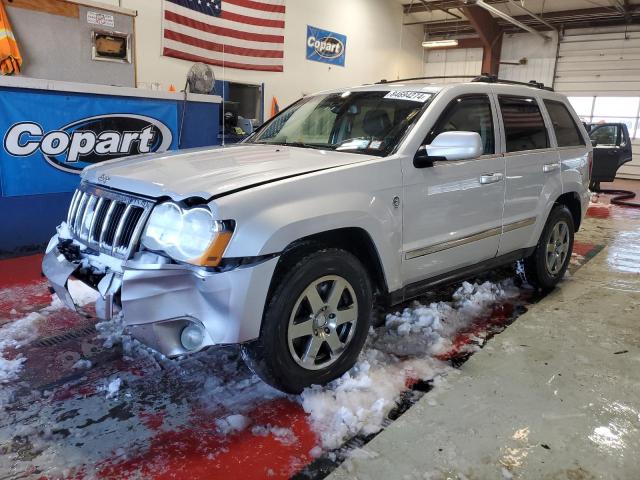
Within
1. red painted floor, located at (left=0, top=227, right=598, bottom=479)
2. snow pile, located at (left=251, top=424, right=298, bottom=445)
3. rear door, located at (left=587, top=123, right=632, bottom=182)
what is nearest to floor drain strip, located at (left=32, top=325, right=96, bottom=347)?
red painted floor, located at (left=0, top=227, right=598, bottom=479)

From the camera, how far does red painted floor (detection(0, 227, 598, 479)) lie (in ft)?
6.76

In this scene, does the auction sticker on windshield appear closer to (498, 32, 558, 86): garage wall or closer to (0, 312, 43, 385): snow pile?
(0, 312, 43, 385): snow pile

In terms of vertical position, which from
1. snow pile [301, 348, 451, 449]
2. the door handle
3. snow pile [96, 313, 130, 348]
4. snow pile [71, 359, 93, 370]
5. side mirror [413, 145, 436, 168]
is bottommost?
snow pile [71, 359, 93, 370]

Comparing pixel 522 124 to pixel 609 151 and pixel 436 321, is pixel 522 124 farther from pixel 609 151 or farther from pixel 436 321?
pixel 609 151

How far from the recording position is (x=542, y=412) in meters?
2.50

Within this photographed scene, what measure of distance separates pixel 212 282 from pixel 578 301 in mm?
3359

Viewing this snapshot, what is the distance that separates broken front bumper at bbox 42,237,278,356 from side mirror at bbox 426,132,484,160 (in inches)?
48.9

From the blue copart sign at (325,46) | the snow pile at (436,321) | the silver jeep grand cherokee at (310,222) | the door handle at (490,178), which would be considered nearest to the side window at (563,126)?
the silver jeep grand cherokee at (310,222)

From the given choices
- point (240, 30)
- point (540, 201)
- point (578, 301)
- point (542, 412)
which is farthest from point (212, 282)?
point (240, 30)

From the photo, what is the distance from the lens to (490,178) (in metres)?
3.33

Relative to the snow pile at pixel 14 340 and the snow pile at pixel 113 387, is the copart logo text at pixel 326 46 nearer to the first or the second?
the snow pile at pixel 14 340

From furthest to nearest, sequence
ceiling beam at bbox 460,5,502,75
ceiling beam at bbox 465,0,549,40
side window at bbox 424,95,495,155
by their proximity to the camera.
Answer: ceiling beam at bbox 460,5,502,75 < ceiling beam at bbox 465,0,549,40 < side window at bbox 424,95,495,155

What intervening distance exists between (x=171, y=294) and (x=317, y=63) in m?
13.1

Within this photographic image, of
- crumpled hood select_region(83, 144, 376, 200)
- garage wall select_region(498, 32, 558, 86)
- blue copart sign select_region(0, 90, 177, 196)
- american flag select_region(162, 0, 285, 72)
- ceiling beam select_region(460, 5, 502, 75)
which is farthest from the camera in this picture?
garage wall select_region(498, 32, 558, 86)
